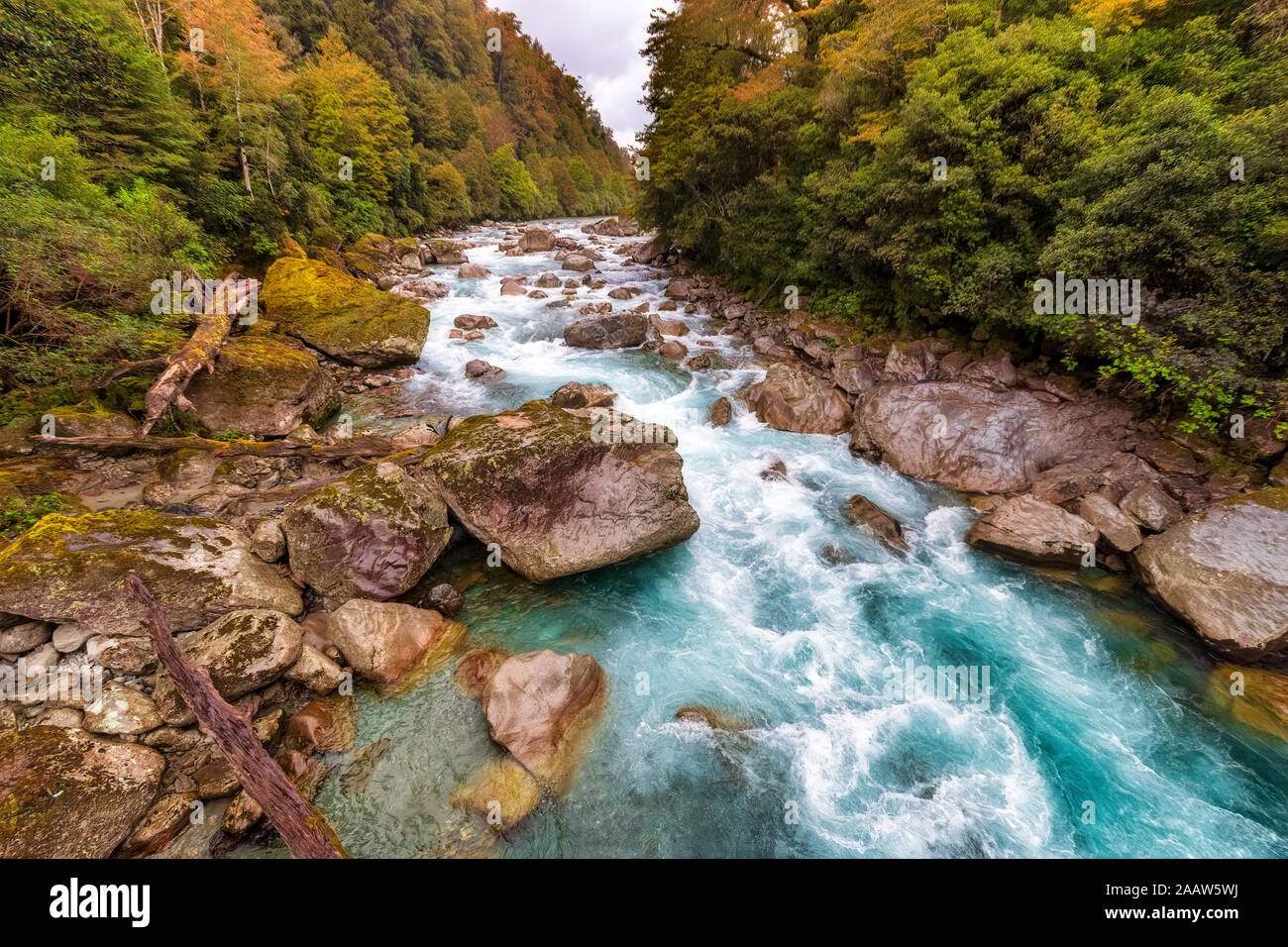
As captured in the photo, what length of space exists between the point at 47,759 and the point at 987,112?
1809 centimetres

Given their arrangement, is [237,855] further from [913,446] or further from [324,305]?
[324,305]

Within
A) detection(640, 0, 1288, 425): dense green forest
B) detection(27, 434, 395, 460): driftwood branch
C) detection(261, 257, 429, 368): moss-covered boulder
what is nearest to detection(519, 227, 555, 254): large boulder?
detection(640, 0, 1288, 425): dense green forest

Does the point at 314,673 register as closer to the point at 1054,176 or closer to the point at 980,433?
the point at 980,433

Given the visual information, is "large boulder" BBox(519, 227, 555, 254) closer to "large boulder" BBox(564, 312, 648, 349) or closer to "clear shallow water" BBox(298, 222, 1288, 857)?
"large boulder" BBox(564, 312, 648, 349)

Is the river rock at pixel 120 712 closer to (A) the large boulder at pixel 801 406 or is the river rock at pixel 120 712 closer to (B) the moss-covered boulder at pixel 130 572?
(B) the moss-covered boulder at pixel 130 572

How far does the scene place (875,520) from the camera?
8.88 m

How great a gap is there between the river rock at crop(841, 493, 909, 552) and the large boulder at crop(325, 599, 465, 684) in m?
7.62

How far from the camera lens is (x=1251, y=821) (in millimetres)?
4820

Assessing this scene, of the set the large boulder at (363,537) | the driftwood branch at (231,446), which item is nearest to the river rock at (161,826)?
the large boulder at (363,537)

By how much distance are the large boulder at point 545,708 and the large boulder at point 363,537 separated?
2.37 metres

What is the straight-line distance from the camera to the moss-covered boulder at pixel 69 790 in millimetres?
3793

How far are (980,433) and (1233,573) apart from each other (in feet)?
14.6

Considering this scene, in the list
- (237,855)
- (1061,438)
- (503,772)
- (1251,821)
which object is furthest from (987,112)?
(237,855)

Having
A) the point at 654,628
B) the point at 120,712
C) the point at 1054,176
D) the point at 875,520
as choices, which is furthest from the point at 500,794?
the point at 1054,176
